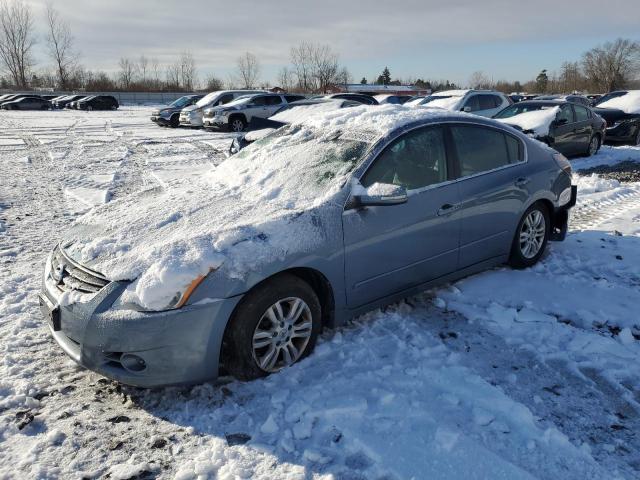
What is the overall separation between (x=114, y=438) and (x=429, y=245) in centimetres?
260

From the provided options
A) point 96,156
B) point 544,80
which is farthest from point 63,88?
point 544,80

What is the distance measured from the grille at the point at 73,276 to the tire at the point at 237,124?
→ 17.4 metres

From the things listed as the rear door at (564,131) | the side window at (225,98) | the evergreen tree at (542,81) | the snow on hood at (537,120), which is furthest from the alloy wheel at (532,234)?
the evergreen tree at (542,81)

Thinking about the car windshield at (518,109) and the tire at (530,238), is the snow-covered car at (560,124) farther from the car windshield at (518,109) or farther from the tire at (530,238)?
the tire at (530,238)

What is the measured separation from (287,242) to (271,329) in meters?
0.57

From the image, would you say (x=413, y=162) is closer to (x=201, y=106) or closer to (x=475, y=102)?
(x=475, y=102)

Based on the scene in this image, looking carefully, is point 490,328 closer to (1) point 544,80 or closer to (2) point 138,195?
(2) point 138,195

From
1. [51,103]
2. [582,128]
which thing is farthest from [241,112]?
[51,103]

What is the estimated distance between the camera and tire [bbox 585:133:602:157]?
12.6 meters

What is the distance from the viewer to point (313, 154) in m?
4.11

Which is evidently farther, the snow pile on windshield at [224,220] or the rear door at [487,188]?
the rear door at [487,188]

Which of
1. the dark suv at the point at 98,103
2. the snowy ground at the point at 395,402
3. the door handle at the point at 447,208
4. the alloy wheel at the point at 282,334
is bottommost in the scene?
the snowy ground at the point at 395,402

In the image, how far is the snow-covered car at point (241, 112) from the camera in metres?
20.1

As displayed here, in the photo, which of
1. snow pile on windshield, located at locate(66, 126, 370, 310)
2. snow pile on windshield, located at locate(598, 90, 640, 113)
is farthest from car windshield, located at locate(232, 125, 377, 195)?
snow pile on windshield, located at locate(598, 90, 640, 113)
